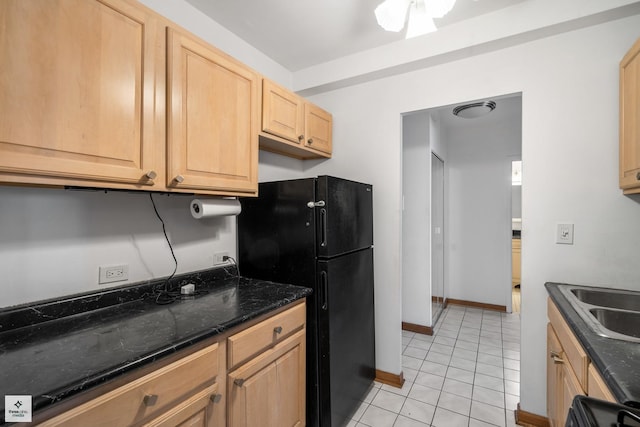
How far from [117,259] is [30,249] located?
320 mm

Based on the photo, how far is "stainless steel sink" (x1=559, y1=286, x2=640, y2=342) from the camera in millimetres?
1078

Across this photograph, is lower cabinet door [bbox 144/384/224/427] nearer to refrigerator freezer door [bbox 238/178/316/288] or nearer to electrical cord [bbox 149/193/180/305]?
electrical cord [bbox 149/193/180/305]

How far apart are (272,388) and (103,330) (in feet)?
2.54

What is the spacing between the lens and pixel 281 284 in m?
1.76

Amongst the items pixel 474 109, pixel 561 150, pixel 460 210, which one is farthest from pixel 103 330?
pixel 460 210

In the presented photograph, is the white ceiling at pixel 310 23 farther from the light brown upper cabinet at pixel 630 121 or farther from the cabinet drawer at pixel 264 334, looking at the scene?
the cabinet drawer at pixel 264 334

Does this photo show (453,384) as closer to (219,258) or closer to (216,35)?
(219,258)

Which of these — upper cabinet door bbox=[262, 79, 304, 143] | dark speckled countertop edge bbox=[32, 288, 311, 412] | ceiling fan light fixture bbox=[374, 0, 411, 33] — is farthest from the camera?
upper cabinet door bbox=[262, 79, 304, 143]

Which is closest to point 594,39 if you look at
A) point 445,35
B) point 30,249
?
point 445,35

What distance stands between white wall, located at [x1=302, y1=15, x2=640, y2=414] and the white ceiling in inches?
13.6

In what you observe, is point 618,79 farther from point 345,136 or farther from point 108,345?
point 108,345

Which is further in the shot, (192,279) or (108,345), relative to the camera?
(192,279)

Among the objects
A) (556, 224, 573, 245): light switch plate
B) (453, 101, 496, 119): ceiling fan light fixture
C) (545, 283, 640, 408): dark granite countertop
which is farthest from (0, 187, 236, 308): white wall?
(453, 101, 496, 119): ceiling fan light fixture

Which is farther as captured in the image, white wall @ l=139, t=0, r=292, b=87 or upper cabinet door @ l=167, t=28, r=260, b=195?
white wall @ l=139, t=0, r=292, b=87
